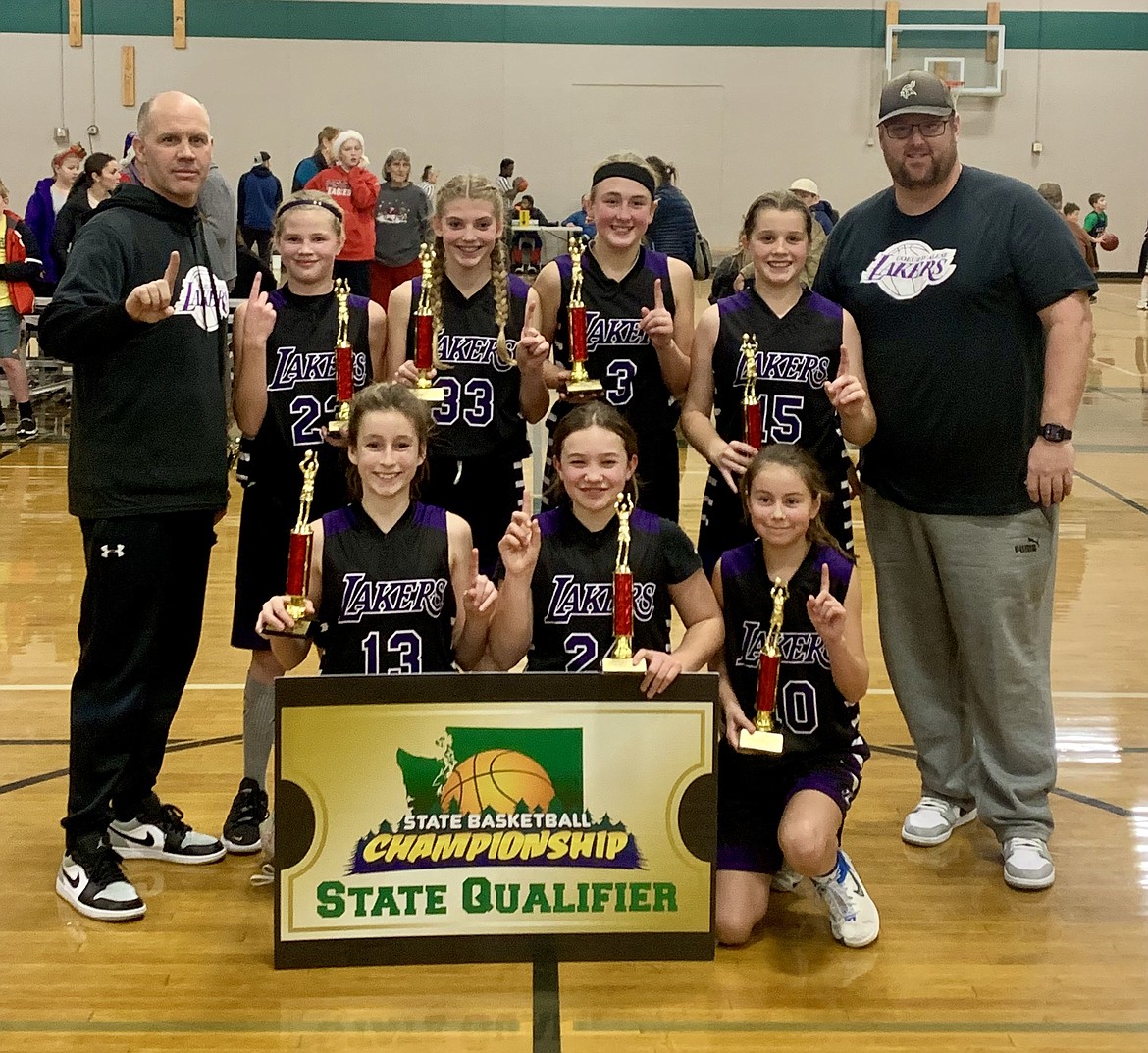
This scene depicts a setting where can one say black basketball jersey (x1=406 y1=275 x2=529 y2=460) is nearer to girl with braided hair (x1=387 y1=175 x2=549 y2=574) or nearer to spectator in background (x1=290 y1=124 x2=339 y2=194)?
girl with braided hair (x1=387 y1=175 x2=549 y2=574)

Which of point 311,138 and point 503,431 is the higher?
point 311,138

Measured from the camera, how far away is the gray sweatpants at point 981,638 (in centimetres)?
352

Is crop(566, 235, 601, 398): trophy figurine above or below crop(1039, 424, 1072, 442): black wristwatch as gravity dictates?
above

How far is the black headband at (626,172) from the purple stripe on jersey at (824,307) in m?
0.50

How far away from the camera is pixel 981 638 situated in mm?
3553

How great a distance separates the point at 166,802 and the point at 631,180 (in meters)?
2.10

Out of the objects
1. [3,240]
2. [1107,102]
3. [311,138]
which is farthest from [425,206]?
[1107,102]

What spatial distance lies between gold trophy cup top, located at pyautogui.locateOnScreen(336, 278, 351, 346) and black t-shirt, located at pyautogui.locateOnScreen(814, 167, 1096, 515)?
50.6 inches

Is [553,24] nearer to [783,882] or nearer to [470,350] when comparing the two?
[470,350]

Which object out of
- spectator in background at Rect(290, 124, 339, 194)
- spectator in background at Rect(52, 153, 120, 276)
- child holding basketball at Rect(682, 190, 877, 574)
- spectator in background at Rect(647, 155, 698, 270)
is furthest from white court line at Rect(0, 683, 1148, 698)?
spectator in background at Rect(290, 124, 339, 194)

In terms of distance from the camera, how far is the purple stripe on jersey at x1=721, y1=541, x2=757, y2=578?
3.36m

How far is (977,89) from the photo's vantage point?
2141 centimetres

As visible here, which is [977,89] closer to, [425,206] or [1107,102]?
[1107,102]

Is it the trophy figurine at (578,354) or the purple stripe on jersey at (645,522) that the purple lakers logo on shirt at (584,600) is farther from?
the trophy figurine at (578,354)
